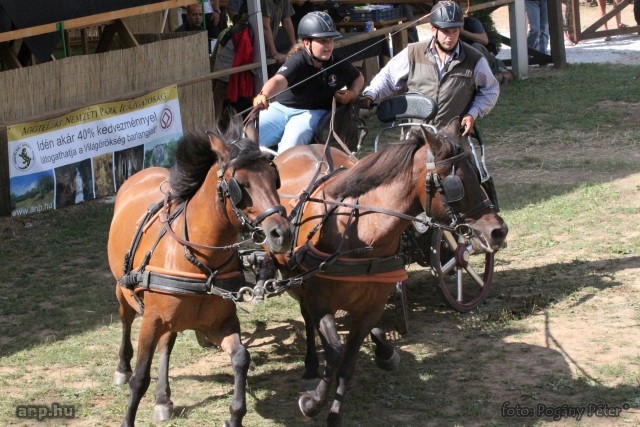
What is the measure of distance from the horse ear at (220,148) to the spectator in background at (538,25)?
1354 centimetres

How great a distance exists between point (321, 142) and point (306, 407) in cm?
237

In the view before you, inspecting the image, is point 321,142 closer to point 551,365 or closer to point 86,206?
point 551,365

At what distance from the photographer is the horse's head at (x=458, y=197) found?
532 centimetres

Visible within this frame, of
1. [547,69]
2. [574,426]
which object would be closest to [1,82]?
[574,426]

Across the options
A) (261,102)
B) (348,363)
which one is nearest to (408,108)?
(261,102)

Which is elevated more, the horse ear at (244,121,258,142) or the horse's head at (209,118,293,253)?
the horse ear at (244,121,258,142)

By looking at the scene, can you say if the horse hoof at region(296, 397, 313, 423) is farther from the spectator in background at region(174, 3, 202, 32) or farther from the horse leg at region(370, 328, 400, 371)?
the spectator in background at region(174, 3, 202, 32)

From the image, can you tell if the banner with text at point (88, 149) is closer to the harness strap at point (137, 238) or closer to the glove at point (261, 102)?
the glove at point (261, 102)

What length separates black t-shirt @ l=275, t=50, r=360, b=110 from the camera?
7.20 metres

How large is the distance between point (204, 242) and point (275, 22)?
7.91 m

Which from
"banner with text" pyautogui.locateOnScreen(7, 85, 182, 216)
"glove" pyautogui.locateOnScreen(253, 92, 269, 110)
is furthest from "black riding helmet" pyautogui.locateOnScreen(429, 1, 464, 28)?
"banner with text" pyautogui.locateOnScreen(7, 85, 182, 216)

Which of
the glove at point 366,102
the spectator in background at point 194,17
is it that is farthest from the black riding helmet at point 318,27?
the spectator in background at point 194,17

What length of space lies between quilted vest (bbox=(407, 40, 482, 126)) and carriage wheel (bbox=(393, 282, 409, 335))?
130 cm

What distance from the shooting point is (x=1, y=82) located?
379 inches
